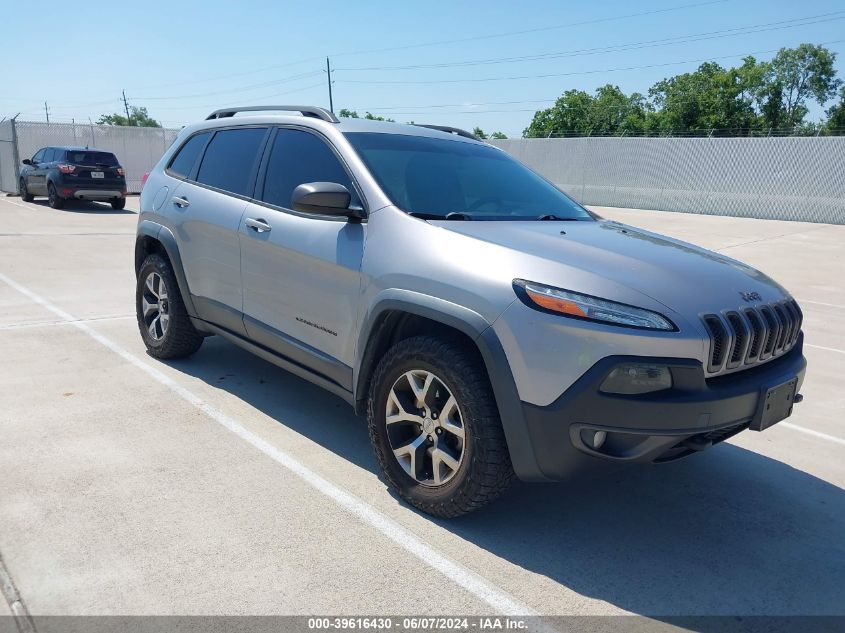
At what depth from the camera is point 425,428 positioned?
10.5 feet

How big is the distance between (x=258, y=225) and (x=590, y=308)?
222 centimetres

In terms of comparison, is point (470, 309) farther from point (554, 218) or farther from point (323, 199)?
point (554, 218)

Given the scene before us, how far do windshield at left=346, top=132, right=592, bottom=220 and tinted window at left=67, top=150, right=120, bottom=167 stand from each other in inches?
705

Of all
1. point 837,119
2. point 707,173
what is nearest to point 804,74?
point 837,119

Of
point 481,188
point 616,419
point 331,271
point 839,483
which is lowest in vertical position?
point 839,483

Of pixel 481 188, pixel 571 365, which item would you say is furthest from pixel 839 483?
pixel 481 188

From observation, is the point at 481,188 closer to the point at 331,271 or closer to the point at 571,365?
the point at 331,271

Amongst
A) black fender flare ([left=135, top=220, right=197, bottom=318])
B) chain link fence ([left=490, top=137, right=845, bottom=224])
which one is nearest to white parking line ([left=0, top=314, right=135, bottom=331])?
black fender flare ([left=135, top=220, right=197, bottom=318])

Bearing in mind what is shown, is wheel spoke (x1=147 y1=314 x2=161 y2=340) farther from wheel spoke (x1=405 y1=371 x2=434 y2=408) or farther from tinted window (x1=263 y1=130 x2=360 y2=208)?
wheel spoke (x1=405 y1=371 x2=434 y2=408)

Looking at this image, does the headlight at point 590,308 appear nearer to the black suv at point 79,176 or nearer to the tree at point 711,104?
the black suv at point 79,176

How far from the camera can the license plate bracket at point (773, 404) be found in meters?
2.91

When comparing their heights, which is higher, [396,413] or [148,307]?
[148,307]

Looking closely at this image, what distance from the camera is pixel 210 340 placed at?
6.21m

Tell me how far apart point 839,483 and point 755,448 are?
524 millimetres
